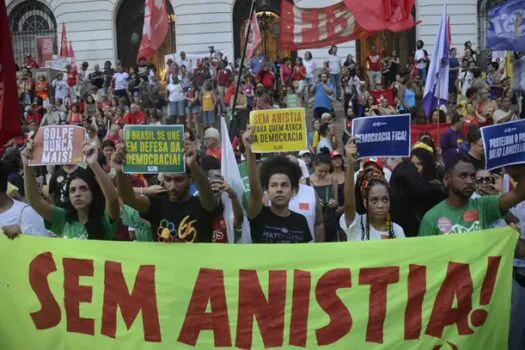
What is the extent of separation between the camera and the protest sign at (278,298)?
4352mm

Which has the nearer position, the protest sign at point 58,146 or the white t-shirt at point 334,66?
the protest sign at point 58,146

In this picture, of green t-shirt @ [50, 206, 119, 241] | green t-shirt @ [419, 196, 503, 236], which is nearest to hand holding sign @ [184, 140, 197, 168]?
green t-shirt @ [50, 206, 119, 241]

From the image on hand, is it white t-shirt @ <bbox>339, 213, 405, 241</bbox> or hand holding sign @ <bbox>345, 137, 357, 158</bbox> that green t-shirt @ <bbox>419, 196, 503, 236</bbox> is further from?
hand holding sign @ <bbox>345, 137, 357, 158</bbox>

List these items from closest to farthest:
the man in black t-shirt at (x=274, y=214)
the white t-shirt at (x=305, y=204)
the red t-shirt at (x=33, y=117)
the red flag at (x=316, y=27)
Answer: the man in black t-shirt at (x=274, y=214)
the white t-shirt at (x=305, y=204)
the red flag at (x=316, y=27)
the red t-shirt at (x=33, y=117)

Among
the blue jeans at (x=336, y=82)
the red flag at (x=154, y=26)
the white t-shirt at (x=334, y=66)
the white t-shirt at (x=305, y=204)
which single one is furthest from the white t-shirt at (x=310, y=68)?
the white t-shirt at (x=305, y=204)

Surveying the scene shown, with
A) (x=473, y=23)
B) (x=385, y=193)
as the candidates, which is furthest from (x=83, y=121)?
(x=385, y=193)

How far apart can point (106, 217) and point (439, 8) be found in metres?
20.9

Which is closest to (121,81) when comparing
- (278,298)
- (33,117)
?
(33,117)

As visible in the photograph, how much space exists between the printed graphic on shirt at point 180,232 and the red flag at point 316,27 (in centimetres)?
759

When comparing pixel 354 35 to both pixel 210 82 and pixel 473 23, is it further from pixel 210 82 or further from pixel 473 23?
pixel 473 23

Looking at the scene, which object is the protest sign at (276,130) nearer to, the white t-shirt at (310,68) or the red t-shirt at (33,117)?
the white t-shirt at (310,68)

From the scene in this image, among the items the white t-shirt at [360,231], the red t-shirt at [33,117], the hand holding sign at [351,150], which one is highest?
the red t-shirt at [33,117]

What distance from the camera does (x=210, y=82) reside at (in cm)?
1827

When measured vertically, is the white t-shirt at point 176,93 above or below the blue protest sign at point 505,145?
above
